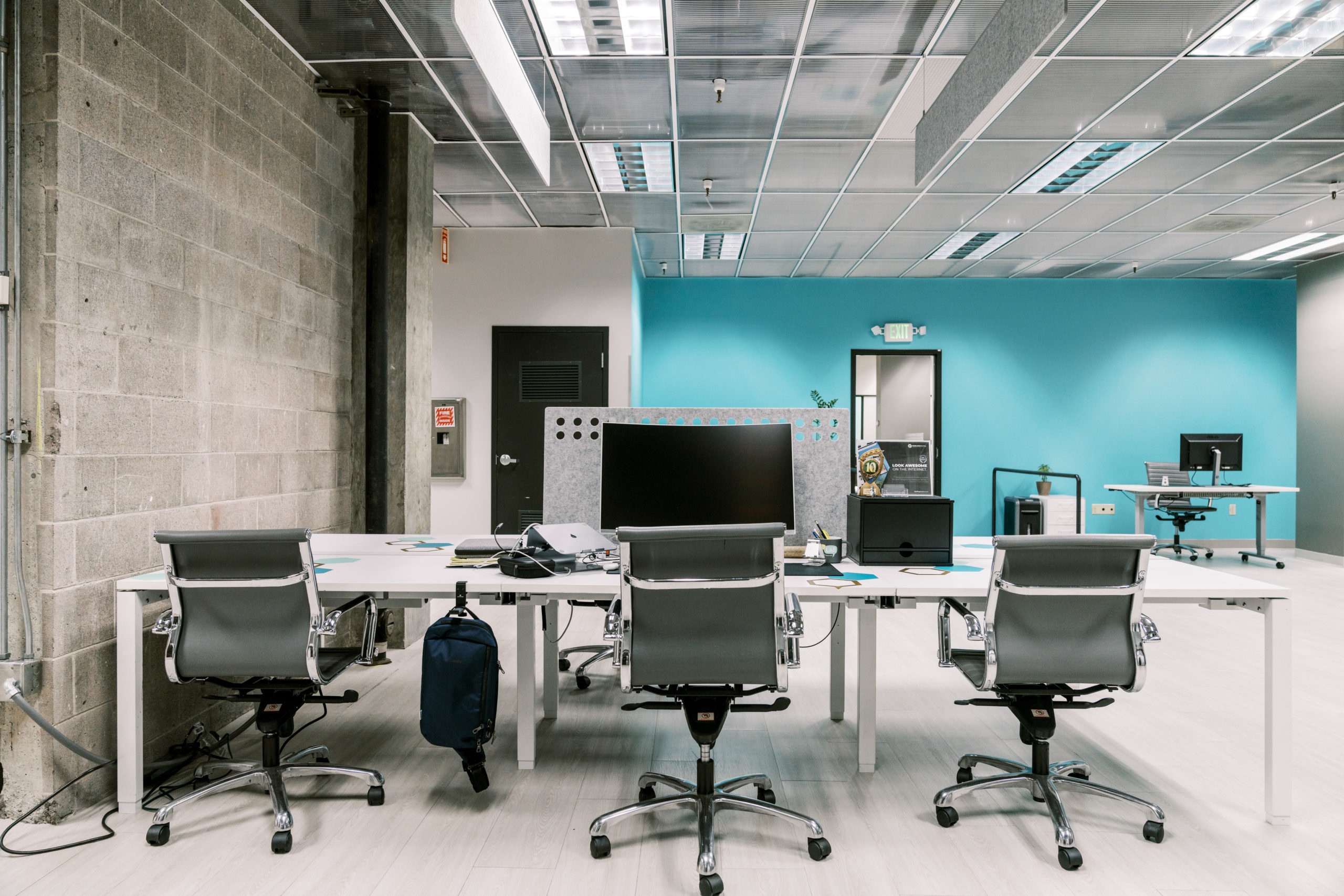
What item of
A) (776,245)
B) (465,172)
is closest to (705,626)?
(465,172)

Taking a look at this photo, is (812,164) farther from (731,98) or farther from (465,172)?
(465,172)

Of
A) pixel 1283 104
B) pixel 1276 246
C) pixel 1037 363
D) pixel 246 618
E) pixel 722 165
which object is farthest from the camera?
pixel 1037 363

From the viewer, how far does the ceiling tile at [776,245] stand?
226 inches

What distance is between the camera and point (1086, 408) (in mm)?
7195

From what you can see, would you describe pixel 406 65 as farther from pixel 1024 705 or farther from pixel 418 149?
pixel 1024 705

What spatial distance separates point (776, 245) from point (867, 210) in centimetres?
106

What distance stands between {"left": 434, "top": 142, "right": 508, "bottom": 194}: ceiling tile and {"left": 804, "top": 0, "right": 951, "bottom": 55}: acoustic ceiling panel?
6.49ft

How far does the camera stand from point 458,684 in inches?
75.2

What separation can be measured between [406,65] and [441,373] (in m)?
2.71

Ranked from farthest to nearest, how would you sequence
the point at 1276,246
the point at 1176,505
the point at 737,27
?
the point at 1176,505 < the point at 1276,246 < the point at 737,27

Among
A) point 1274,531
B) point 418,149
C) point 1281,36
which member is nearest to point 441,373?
point 418,149

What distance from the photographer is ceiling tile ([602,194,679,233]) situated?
4.91m

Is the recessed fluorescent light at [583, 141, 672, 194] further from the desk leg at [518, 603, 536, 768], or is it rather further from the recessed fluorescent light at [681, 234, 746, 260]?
→ the desk leg at [518, 603, 536, 768]

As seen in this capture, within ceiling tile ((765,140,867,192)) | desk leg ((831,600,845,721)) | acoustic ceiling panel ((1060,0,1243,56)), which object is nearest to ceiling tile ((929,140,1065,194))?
ceiling tile ((765,140,867,192))
